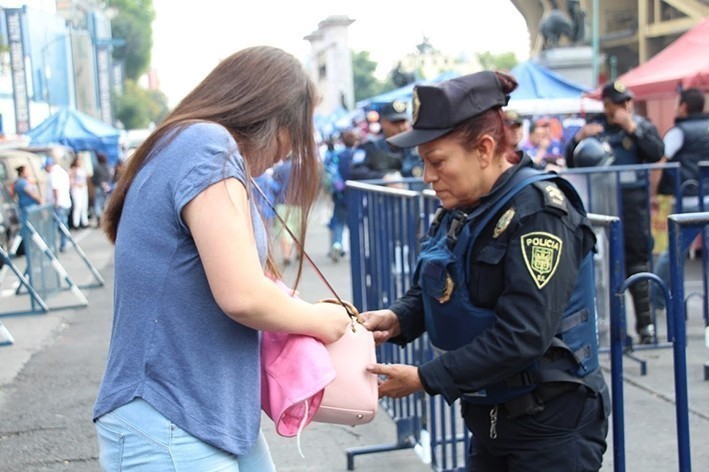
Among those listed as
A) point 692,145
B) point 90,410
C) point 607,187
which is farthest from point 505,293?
point 692,145

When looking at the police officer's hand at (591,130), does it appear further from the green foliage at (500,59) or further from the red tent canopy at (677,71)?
the green foliage at (500,59)

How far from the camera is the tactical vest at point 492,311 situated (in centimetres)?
249

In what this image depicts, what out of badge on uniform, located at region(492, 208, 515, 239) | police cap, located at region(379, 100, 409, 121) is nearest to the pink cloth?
badge on uniform, located at region(492, 208, 515, 239)

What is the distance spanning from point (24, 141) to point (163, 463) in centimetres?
2289

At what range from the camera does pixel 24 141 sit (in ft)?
77.2

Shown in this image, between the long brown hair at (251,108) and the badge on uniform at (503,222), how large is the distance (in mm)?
545

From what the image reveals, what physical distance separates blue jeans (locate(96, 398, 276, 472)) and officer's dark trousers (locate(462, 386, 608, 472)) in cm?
81

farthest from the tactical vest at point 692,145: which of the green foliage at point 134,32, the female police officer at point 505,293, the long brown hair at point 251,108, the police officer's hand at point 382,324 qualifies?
the green foliage at point 134,32

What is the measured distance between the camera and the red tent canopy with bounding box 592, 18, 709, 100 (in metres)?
11.1

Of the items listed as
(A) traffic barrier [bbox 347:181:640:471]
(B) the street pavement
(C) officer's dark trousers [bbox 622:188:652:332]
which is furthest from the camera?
(C) officer's dark trousers [bbox 622:188:652:332]

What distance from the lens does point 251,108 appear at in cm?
222

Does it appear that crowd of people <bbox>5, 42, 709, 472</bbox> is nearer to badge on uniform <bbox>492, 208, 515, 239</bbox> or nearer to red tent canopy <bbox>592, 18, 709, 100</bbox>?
badge on uniform <bbox>492, 208, 515, 239</bbox>

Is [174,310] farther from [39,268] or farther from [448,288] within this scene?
[39,268]

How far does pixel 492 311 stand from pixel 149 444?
0.93 m
